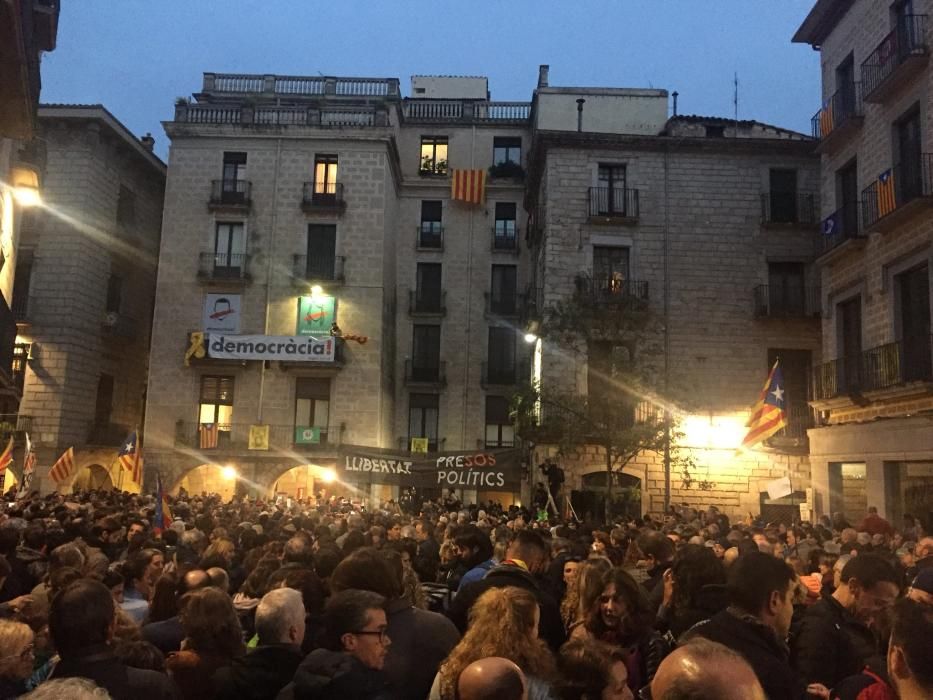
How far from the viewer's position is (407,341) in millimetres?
35562

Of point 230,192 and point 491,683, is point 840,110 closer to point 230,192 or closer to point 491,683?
point 491,683

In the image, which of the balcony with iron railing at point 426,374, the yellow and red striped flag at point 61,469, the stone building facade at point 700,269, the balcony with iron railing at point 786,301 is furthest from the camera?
the balcony with iron railing at point 426,374

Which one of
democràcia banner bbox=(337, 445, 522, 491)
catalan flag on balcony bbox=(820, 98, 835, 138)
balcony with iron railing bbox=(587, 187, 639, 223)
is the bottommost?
democràcia banner bbox=(337, 445, 522, 491)

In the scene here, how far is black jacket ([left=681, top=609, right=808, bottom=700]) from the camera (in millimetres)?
3338

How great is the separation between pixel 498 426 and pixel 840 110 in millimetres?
18963

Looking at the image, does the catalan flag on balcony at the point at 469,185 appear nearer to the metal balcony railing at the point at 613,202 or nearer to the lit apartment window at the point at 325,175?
the lit apartment window at the point at 325,175

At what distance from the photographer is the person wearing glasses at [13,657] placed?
144 inches

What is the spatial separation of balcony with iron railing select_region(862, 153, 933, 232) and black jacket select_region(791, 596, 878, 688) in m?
14.2

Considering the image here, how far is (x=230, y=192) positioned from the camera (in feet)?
107

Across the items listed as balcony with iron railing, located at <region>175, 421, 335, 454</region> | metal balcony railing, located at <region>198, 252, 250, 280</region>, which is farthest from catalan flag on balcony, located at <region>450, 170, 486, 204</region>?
balcony with iron railing, located at <region>175, 421, 335, 454</region>

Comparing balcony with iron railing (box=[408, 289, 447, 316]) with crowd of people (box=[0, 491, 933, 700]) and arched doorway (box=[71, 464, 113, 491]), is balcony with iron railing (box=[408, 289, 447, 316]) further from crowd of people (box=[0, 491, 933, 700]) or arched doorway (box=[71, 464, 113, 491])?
crowd of people (box=[0, 491, 933, 700])

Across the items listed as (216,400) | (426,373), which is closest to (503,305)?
(426,373)

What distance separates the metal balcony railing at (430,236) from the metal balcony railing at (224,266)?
26.3ft

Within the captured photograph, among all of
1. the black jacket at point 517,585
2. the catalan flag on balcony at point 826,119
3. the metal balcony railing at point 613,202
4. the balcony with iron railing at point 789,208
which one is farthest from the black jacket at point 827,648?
the balcony with iron railing at point 789,208
